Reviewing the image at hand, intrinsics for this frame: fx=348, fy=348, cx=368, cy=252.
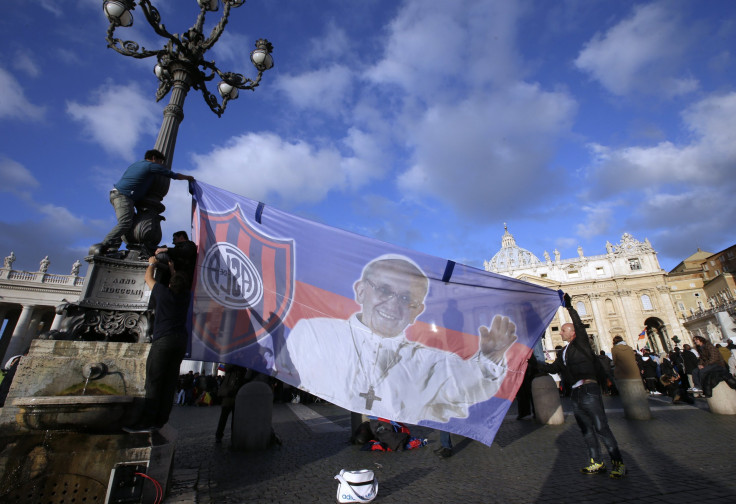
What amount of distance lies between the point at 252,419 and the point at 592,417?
5475mm

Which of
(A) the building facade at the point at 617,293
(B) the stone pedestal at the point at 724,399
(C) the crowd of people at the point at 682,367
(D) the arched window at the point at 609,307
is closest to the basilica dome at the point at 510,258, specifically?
(A) the building facade at the point at 617,293

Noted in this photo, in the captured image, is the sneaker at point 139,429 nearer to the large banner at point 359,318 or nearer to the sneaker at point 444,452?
the large banner at point 359,318

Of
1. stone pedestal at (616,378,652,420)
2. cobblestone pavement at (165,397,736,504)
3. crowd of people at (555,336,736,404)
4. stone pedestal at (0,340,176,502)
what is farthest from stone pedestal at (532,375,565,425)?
stone pedestal at (0,340,176,502)

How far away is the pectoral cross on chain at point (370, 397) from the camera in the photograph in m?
3.70

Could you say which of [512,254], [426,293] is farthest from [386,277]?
[512,254]

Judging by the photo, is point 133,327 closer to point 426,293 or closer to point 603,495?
point 426,293

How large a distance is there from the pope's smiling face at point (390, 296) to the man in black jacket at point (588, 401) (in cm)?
195

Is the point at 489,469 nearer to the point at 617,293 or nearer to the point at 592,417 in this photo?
the point at 592,417

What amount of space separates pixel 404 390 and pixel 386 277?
1340 mm

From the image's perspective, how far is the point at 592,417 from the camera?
462 centimetres

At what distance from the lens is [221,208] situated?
475cm

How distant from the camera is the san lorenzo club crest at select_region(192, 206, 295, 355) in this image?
162 inches

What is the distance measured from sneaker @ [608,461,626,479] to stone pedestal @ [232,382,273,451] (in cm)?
535

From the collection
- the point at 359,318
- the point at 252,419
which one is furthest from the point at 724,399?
the point at 252,419
